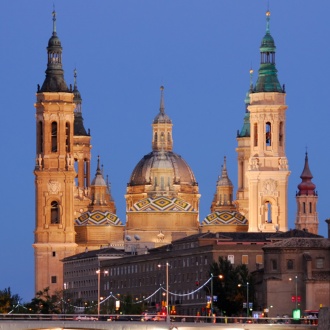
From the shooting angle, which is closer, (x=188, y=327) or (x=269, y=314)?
(x=188, y=327)

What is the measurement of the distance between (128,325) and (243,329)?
255 inches

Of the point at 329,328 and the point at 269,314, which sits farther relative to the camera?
the point at 269,314

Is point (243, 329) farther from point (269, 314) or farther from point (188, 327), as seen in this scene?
point (269, 314)

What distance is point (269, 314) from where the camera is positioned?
654 ft

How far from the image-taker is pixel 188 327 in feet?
474

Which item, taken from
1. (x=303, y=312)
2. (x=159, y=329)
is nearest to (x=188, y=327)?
(x=159, y=329)

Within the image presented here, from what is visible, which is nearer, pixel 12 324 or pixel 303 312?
pixel 12 324

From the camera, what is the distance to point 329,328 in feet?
483

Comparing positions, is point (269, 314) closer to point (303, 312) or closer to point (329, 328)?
point (303, 312)

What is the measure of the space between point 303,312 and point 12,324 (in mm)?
55532

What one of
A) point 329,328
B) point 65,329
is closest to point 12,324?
point 65,329

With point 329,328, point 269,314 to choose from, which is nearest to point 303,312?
point 269,314

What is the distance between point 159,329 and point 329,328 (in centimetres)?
990

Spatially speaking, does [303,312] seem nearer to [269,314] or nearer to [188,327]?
[269,314]
